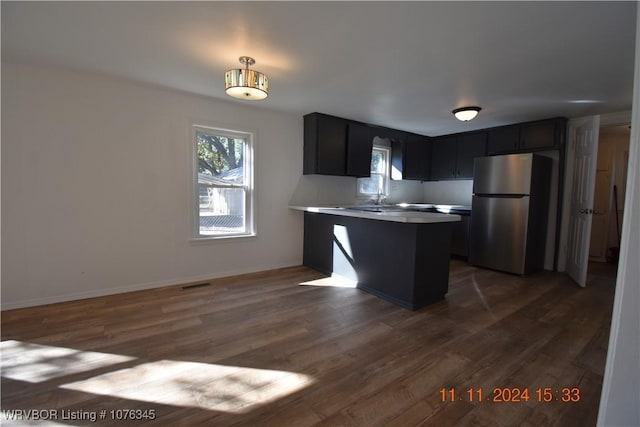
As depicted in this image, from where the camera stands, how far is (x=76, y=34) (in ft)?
6.88

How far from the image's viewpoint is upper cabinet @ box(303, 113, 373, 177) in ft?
13.5

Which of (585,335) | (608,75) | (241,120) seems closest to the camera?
(585,335)

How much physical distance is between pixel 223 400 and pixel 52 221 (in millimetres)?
2559

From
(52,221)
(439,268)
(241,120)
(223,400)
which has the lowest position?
(223,400)

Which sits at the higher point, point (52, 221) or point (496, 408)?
point (52, 221)

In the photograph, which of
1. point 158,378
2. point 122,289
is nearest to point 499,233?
point 158,378

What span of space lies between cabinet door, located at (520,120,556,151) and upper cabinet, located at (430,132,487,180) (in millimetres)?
589

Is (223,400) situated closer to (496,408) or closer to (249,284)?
(496,408)

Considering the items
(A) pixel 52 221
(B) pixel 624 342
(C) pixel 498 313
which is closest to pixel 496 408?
(B) pixel 624 342

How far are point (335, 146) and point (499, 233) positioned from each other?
8.84 feet

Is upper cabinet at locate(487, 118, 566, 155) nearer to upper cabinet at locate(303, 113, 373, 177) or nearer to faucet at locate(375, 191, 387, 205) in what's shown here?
faucet at locate(375, 191, 387, 205)

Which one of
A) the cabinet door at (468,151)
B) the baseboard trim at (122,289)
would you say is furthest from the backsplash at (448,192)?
the baseboard trim at (122,289)

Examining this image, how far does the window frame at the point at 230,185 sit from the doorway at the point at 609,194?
19.4 ft

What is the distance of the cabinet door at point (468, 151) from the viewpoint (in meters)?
4.84
